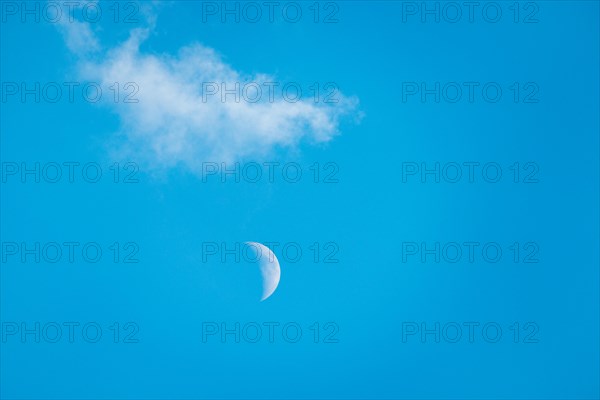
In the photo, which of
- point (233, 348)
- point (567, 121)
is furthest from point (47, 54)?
point (567, 121)

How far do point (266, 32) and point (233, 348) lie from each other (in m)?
1.48

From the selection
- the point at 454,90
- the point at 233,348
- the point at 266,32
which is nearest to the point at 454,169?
the point at 454,90

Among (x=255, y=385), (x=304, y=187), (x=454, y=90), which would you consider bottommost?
(x=255, y=385)

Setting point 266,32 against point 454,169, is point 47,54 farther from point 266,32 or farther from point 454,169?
point 454,169

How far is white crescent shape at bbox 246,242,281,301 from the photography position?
2674 mm

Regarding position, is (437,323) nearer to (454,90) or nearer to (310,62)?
(454,90)

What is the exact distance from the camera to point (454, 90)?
2715mm

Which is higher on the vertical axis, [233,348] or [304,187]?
[304,187]

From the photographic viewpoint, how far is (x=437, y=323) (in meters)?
2.71

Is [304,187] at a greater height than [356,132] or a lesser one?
lesser

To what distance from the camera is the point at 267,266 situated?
8.78 feet

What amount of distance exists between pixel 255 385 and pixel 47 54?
5.97 feet

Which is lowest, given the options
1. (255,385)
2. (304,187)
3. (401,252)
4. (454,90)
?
(255,385)

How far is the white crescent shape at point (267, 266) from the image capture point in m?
2.67
